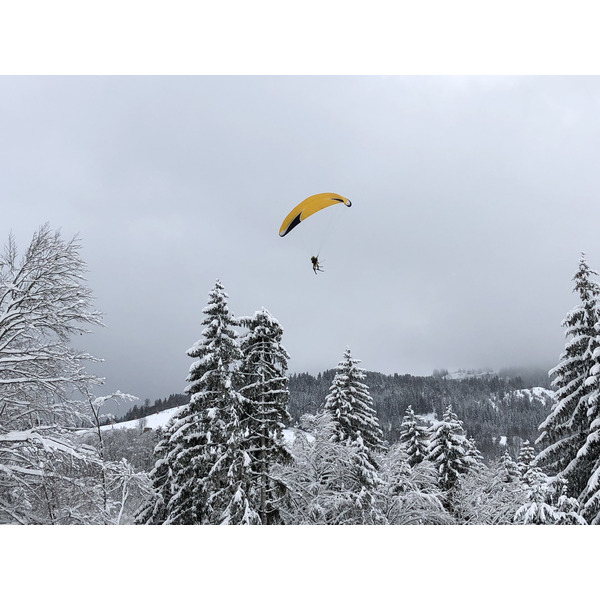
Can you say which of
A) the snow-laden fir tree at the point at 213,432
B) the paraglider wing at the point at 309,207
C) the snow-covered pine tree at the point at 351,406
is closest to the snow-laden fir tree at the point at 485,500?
the snow-covered pine tree at the point at 351,406

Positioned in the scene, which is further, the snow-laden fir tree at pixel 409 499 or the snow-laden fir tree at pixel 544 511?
the snow-laden fir tree at pixel 409 499

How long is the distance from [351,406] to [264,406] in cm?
651

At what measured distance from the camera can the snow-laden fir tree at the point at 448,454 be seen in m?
21.0

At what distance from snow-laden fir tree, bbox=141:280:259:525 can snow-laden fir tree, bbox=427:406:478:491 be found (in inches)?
445

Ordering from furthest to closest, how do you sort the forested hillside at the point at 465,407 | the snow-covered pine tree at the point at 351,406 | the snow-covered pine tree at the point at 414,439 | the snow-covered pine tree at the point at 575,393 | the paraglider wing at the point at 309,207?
the forested hillside at the point at 465,407
the snow-covered pine tree at the point at 414,439
the snow-covered pine tree at the point at 351,406
the paraglider wing at the point at 309,207
the snow-covered pine tree at the point at 575,393

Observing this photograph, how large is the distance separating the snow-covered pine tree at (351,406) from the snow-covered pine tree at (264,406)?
493cm

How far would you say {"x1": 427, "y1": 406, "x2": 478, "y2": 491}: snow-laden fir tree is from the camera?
68.7ft

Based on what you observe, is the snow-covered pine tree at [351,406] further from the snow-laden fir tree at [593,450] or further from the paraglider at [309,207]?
the snow-laden fir tree at [593,450]

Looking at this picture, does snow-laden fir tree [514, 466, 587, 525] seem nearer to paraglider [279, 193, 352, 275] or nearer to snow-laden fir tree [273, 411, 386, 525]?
snow-laden fir tree [273, 411, 386, 525]

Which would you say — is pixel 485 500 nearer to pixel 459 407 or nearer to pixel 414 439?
pixel 414 439

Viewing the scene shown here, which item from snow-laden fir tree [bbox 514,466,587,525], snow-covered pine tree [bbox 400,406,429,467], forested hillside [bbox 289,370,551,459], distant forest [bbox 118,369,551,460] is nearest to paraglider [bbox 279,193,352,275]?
snow-laden fir tree [bbox 514,466,587,525]

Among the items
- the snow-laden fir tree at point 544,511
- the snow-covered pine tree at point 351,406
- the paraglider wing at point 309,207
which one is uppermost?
the paraglider wing at point 309,207
